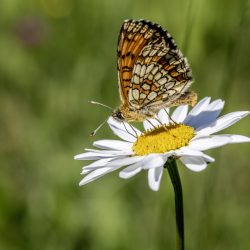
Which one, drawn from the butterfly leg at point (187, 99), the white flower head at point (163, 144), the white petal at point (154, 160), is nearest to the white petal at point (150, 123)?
the white flower head at point (163, 144)

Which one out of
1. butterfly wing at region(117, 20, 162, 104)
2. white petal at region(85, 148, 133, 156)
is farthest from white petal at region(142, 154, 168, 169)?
butterfly wing at region(117, 20, 162, 104)

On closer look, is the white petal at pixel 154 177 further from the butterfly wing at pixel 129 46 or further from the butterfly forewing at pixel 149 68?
the butterfly wing at pixel 129 46

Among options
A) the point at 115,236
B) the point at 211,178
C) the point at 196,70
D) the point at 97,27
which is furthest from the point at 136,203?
the point at 97,27

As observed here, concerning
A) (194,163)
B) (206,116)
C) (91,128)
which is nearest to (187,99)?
(206,116)

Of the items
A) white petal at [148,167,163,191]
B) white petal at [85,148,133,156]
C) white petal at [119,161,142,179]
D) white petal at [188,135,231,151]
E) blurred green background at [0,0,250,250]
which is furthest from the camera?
blurred green background at [0,0,250,250]

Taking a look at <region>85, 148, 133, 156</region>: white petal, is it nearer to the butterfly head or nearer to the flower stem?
the butterfly head
